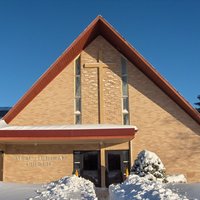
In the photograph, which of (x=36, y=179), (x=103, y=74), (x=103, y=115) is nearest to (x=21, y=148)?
(x=36, y=179)

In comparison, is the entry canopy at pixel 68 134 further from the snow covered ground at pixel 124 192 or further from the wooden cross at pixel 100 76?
the snow covered ground at pixel 124 192

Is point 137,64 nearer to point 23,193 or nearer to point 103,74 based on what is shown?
point 103,74

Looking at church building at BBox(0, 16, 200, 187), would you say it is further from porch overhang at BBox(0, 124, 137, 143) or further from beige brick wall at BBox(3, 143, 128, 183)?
porch overhang at BBox(0, 124, 137, 143)

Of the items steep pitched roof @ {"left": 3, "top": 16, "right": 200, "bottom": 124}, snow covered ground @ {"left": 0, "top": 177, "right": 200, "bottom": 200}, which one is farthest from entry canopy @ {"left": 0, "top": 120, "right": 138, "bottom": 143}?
snow covered ground @ {"left": 0, "top": 177, "right": 200, "bottom": 200}

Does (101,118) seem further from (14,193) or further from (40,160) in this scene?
(14,193)

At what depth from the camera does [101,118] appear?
63.0 ft

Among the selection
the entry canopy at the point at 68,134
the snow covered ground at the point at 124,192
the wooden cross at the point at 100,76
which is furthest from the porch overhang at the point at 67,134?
the snow covered ground at the point at 124,192

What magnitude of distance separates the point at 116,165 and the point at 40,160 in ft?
14.2

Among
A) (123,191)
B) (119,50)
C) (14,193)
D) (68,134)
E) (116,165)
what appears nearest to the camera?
(123,191)

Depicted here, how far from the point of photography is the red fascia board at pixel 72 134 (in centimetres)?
1675

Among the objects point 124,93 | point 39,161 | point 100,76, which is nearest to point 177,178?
point 124,93

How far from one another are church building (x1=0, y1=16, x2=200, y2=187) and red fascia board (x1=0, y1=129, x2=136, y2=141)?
1.14m

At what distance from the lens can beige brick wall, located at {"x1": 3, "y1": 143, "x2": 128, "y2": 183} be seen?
18.7 metres

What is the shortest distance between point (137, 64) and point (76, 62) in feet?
12.2
